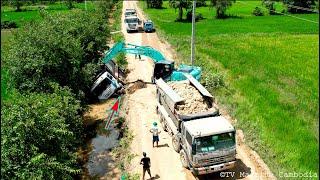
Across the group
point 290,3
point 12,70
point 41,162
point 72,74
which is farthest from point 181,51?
point 290,3

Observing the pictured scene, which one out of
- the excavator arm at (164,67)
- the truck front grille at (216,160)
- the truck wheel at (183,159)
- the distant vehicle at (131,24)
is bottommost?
the truck wheel at (183,159)

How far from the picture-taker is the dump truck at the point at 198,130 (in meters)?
17.4

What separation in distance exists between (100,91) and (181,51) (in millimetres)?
14395

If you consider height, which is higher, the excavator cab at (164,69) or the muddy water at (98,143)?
the excavator cab at (164,69)

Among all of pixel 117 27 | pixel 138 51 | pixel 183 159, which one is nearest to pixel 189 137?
pixel 183 159

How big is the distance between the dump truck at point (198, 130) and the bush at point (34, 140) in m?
5.13

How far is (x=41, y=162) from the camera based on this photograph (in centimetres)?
1573

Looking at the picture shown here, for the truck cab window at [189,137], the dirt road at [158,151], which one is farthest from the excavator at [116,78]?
the truck cab window at [189,137]

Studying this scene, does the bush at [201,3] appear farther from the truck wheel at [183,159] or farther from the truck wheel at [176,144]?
the truck wheel at [183,159]

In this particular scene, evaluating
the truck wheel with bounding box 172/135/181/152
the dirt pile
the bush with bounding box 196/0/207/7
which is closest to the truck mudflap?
the truck wheel with bounding box 172/135/181/152

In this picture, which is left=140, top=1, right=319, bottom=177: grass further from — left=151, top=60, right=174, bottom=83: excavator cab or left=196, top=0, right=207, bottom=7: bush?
left=196, top=0, right=207, bottom=7: bush

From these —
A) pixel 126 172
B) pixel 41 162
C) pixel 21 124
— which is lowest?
pixel 126 172

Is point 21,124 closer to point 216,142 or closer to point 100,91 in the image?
point 216,142

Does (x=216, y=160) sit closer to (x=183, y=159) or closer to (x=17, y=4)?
(x=183, y=159)
